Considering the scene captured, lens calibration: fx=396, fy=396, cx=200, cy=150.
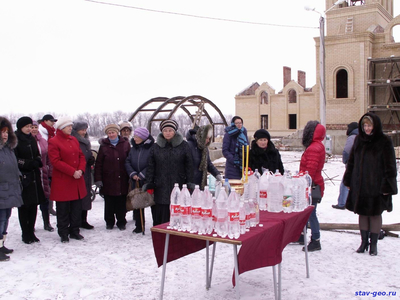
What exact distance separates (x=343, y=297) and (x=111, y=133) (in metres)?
4.69

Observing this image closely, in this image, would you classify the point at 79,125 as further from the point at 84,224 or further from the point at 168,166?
the point at 168,166

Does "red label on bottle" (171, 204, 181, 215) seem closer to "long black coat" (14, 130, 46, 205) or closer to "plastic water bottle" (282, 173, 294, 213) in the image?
"plastic water bottle" (282, 173, 294, 213)

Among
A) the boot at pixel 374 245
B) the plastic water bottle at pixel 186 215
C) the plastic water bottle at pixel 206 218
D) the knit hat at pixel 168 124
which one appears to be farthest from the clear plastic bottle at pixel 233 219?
the boot at pixel 374 245

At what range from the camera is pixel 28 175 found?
6184mm

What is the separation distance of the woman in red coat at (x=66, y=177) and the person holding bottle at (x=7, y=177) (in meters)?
0.60

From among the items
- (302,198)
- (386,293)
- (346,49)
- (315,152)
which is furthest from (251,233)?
(346,49)

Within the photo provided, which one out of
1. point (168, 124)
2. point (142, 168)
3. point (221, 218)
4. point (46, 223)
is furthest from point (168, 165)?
point (46, 223)

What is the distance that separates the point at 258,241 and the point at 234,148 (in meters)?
4.15

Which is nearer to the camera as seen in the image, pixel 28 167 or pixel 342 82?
pixel 28 167

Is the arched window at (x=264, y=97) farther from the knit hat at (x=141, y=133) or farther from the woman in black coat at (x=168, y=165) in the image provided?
the woman in black coat at (x=168, y=165)

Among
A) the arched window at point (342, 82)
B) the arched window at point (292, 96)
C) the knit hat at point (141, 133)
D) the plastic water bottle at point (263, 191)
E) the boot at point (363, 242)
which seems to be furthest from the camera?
the arched window at point (292, 96)

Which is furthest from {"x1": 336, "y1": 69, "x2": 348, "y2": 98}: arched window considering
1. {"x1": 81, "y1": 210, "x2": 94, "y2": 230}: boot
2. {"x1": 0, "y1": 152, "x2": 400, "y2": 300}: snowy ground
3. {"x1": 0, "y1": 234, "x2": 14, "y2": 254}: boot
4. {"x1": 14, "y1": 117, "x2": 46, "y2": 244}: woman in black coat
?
{"x1": 0, "y1": 234, "x2": 14, "y2": 254}: boot

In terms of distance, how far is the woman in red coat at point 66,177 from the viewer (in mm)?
6191

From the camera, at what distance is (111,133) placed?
7.19 m
